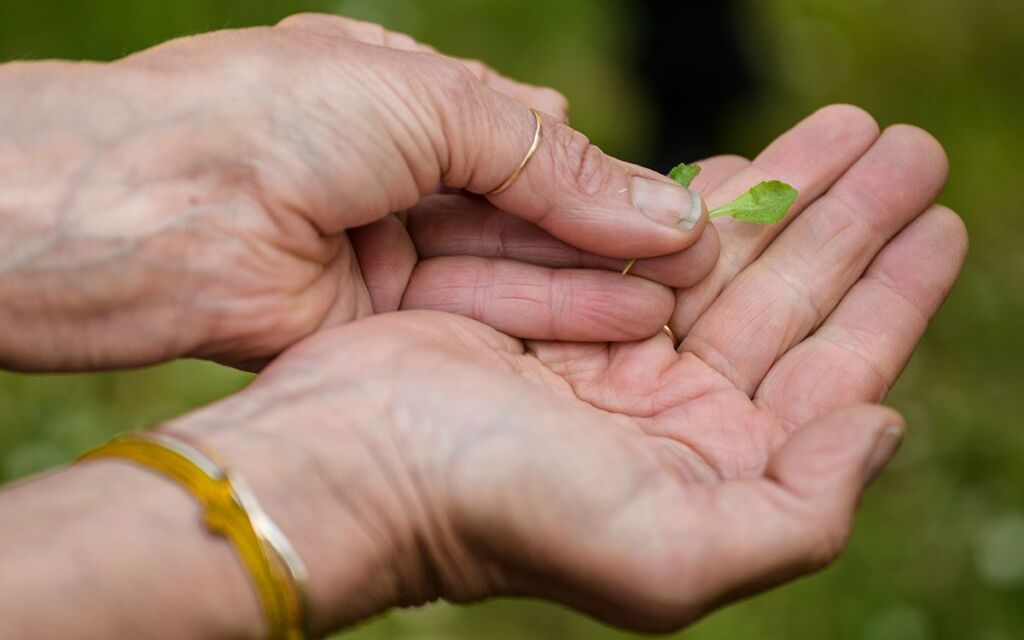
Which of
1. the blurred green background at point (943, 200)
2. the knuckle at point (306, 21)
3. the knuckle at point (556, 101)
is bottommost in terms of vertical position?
the blurred green background at point (943, 200)

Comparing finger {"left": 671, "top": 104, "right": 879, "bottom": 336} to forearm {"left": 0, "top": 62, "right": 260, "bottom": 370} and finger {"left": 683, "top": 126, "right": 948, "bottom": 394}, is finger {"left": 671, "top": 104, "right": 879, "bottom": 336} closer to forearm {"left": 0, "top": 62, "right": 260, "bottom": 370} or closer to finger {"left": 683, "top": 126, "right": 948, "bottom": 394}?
finger {"left": 683, "top": 126, "right": 948, "bottom": 394}

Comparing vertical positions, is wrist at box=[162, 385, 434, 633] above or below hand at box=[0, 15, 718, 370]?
below

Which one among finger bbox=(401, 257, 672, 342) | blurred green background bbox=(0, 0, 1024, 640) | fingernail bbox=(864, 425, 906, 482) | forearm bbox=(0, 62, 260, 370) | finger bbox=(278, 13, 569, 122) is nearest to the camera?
fingernail bbox=(864, 425, 906, 482)

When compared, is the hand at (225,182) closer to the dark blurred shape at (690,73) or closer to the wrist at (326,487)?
the wrist at (326,487)

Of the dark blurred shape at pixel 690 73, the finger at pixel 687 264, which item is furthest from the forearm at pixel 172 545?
the dark blurred shape at pixel 690 73

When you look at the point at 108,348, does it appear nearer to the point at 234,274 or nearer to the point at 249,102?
the point at 234,274

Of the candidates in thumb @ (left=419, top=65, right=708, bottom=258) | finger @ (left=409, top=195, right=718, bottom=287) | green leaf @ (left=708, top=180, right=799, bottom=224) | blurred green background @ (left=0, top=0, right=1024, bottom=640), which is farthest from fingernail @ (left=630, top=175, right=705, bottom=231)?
blurred green background @ (left=0, top=0, right=1024, bottom=640)

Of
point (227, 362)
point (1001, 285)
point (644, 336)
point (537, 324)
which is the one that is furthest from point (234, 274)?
point (1001, 285)
